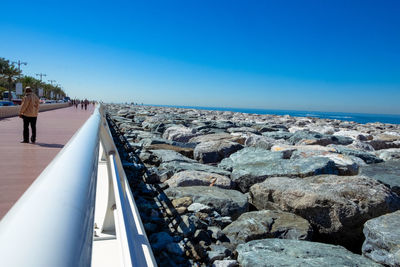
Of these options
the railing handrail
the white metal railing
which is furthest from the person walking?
the railing handrail

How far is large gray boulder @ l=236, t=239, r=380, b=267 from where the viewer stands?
112 inches

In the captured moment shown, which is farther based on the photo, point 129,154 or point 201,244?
point 129,154

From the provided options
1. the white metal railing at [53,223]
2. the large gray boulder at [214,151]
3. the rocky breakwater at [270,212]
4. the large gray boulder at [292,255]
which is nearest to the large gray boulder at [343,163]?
the rocky breakwater at [270,212]

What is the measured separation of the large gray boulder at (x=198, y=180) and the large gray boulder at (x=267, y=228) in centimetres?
133

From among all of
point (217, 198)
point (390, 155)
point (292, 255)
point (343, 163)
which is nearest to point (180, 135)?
A: point (343, 163)

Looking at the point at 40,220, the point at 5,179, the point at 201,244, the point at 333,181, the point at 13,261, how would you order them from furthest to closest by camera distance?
the point at 333,181, the point at 5,179, the point at 201,244, the point at 40,220, the point at 13,261

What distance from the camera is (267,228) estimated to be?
143 inches

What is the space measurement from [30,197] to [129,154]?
307 inches

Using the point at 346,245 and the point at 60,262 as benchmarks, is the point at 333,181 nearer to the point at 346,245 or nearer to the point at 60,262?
the point at 346,245

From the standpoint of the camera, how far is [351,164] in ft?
20.1

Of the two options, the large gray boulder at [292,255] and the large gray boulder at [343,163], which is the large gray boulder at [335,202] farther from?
the large gray boulder at [343,163]

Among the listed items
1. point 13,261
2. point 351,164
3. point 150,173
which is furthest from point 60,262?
point 351,164

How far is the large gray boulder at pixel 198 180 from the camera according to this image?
16.9ft

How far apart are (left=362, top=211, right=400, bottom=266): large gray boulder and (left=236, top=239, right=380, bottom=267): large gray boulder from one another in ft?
0.47
